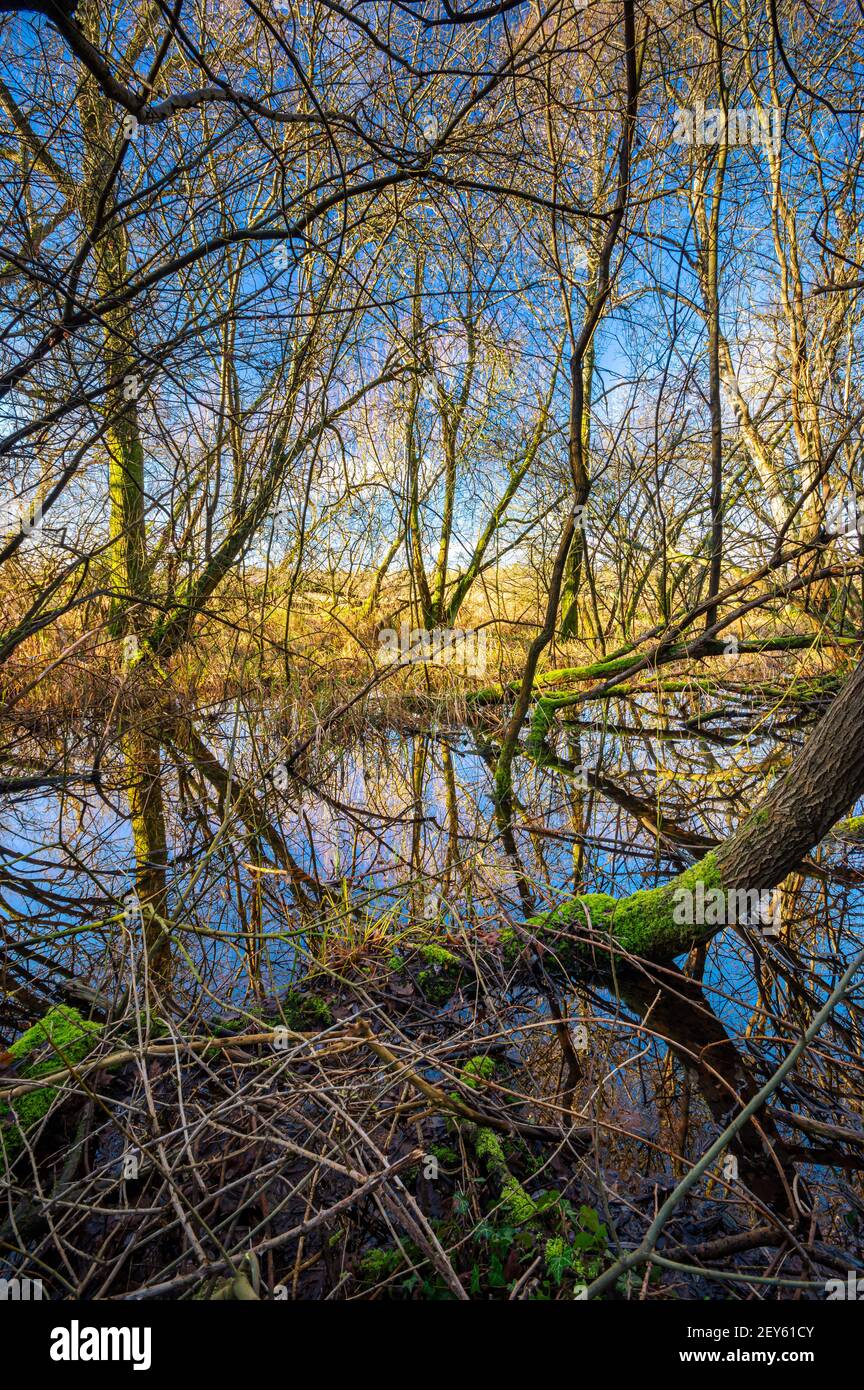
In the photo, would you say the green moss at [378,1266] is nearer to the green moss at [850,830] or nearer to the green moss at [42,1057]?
the green moss at [42,1057]

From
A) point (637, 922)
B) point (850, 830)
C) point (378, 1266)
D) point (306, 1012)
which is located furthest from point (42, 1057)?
point (850, 830)

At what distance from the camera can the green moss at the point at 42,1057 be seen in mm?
1659

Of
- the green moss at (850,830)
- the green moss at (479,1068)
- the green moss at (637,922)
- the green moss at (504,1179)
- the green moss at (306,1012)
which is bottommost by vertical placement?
the green moss at (504,1179)

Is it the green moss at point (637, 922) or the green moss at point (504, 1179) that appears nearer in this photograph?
the green moss at point (504, 1179)

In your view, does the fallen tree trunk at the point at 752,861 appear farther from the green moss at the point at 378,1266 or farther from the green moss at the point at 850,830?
the green moss at the point at 850,830

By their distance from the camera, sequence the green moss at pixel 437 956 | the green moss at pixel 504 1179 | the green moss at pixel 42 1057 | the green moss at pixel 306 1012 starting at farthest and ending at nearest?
the green moss at pixel 437 956
the green moss at pixel 306 1012
the green moss at pixel 42 1057
the green moss at pixel 504 1179

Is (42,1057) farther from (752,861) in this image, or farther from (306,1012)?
(752,861)

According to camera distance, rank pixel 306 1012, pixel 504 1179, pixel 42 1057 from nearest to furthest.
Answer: pixel 504 1179 < pixel 42 1057 < pixel 306 1012

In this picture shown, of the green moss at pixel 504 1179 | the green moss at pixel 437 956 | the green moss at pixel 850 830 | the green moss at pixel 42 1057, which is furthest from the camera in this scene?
the green moss at pixel 850 830

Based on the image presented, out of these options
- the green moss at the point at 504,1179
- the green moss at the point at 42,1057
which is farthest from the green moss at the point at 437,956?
the green moss at the point at 42,1057

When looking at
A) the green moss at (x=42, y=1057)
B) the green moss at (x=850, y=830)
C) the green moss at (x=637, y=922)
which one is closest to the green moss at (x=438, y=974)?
the green moss at (x=637, y=922)

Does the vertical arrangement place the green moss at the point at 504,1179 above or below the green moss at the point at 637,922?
below

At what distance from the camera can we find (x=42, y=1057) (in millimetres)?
1876
